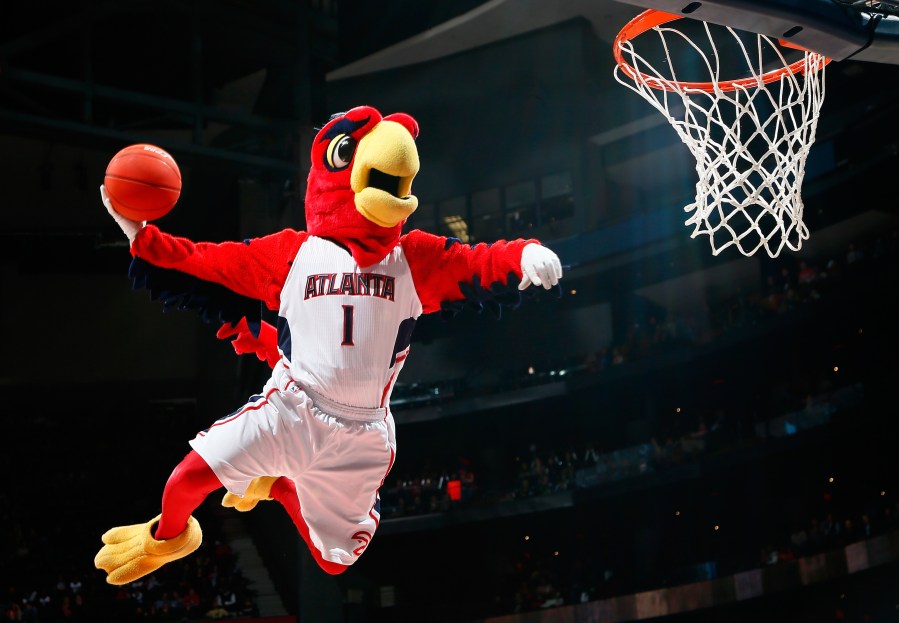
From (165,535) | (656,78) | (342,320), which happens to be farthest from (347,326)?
(656,78)

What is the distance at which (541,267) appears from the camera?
369cm

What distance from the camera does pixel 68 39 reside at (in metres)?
12.8

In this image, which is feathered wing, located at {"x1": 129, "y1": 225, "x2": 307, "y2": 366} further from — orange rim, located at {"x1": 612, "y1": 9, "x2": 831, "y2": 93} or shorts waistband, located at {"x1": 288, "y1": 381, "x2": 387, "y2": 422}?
orange rim, located at {"x1": 612, "y1": 9, "x2": 831, "y2": 93}

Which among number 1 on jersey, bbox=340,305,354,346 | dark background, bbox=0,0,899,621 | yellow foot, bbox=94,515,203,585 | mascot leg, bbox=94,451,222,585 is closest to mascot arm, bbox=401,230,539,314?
number 1 on jersey, bbox=340,305,354,346

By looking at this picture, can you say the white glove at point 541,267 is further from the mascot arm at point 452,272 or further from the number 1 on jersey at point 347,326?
the number 1 on jersey at point 347,326

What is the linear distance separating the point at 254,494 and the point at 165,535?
427mm

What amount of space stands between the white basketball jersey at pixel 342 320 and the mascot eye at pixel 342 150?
0.31 metres

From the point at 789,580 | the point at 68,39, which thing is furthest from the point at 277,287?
the point at 68,39

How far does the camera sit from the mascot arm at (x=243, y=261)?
4121 millimetres

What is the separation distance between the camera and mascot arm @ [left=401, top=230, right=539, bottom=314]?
13.1 ft

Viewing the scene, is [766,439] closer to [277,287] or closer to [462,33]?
[462,33]

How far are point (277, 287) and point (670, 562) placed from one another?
30.6ft

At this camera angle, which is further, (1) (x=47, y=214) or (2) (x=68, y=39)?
(1) (x=47, y=214)

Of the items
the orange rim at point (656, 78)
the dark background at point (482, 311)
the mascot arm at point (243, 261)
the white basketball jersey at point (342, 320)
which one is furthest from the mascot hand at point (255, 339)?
the dark background at point (482, 311)
